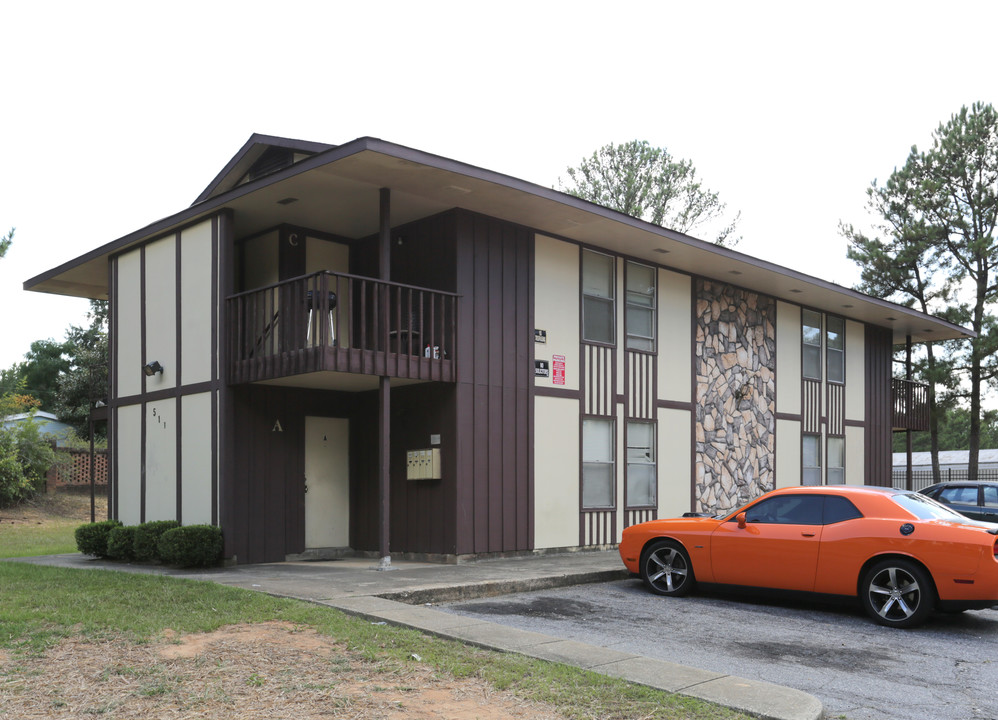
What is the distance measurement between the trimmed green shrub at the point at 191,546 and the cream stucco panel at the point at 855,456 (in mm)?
14808

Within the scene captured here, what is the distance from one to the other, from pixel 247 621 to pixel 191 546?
4738 mm

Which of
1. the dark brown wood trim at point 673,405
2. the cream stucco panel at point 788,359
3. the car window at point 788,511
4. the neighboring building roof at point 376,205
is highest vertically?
the neighboring building roof at point 376,205

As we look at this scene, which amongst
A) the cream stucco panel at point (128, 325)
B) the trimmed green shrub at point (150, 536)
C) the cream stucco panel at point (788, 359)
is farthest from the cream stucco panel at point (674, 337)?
the cream stucco panel at point (128, 325)

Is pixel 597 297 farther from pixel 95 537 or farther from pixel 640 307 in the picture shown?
pixel 95 537

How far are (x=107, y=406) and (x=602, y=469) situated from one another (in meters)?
8.60

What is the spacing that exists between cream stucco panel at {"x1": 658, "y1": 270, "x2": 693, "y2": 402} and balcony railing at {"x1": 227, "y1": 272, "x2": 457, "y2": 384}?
4884 millimetres

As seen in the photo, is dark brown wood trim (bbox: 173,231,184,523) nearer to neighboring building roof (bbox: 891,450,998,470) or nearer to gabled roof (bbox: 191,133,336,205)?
gabled roof (bbox: 191,133,336,205)

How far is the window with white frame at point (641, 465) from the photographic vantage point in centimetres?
1616

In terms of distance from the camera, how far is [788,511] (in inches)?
389

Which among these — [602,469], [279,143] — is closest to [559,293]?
[602,469]

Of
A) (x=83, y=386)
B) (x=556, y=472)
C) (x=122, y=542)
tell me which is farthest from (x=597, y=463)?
(x=83, y=386)

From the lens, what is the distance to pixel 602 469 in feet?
51.3

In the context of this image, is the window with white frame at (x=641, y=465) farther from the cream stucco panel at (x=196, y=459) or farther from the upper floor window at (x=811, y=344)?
the cream stucco panel at (x=196, y=459)

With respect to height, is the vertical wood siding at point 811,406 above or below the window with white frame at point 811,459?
above
